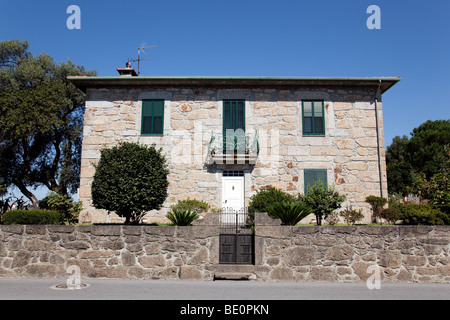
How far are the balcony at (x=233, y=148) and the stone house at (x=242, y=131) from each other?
0.14 ft

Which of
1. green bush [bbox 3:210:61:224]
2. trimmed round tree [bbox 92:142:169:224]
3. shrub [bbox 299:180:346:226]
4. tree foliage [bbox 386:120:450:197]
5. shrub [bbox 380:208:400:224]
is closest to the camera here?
green bush [bbox 3:210:61:224]

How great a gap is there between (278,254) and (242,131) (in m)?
7.62

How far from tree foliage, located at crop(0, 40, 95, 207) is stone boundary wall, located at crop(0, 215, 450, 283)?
10.5 meters

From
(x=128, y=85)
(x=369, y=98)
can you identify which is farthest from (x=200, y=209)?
(x=369, y=98)

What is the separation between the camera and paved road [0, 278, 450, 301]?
249 inches

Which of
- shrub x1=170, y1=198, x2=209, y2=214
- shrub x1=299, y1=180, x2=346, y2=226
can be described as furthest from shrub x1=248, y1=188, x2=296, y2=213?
shrub x1=170, y1=198, x2=209, y2=214

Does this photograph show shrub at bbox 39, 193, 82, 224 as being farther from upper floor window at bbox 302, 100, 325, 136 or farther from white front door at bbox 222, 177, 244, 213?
upper floor window at bbox 302, 100, 325, 136

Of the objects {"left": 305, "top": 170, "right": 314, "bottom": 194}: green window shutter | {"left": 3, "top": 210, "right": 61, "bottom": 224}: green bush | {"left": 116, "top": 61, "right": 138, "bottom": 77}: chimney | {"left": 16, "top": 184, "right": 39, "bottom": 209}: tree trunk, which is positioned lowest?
{"left": 3, "top": 210, "right": 61, "bottom": 224}: green bush

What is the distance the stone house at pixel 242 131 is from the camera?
47.2ft

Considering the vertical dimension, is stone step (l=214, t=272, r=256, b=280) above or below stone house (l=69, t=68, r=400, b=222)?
below

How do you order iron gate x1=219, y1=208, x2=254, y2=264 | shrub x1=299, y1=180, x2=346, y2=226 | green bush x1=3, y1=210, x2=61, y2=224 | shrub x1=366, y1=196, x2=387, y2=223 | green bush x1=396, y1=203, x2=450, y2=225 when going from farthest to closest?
1. shrub x1=366, y1=196, x2=387, y2=223
2. shrub x1=299, y1=180, x2=346, y2=226
3. green bush x1=3, y1=210, x2=61, y2=224
4. green bush x1=396, y1=203, x2=450, y2=225
5. iron gate x1=219, y1=208, x2=254, y2=264

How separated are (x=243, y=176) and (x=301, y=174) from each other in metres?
2.48

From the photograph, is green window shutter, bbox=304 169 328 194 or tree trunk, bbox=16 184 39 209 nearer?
green window shutter, bbox=304 169 328 194
